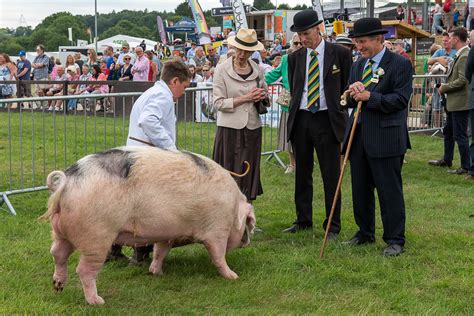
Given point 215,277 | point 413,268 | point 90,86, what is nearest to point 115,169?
point 215,277

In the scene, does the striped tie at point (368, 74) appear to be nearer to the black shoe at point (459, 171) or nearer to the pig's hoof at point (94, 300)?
the pig's hoof at point (94, 300)

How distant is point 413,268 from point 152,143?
2451mm

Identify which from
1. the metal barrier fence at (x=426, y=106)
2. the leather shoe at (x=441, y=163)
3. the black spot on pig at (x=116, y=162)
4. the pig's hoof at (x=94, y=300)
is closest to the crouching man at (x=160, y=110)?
the black spot on pig at (x=116, y=162)

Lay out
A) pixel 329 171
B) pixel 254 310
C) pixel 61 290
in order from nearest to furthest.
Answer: pixel 254 310, pixel 61 290, pixel 329 171

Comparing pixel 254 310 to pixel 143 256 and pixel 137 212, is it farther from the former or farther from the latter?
pixel 143 256

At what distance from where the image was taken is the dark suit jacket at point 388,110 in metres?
5.34

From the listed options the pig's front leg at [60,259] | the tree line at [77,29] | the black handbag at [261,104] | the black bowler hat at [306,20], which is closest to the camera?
the pig's front leg at [60,259]

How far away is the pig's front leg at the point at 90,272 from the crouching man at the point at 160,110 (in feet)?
3.88

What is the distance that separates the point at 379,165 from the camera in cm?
560

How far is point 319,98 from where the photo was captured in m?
6.06

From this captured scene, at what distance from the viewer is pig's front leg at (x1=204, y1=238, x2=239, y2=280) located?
197 inches

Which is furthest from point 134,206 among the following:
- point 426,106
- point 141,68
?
point 141,68

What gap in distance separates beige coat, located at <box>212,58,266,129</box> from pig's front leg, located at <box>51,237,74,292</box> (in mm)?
2233

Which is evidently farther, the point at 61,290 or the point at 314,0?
the point at 314,0
